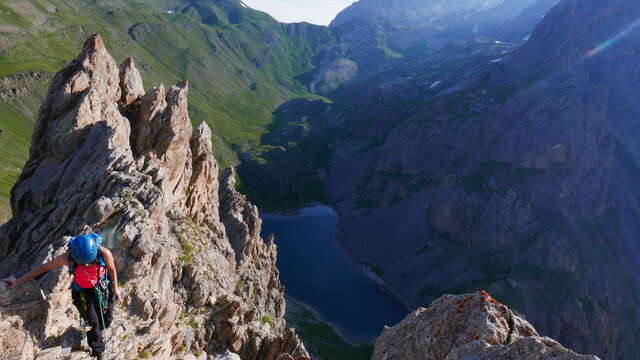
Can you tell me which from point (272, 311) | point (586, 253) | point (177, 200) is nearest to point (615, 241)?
point (586, 253)

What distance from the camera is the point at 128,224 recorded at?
31.1 metres

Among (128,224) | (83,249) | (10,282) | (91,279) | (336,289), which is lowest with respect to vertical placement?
(336,289)

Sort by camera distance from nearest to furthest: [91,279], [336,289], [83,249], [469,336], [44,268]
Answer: [83,249] → [44,268] → [91,279] → [469,336] → [336,289]

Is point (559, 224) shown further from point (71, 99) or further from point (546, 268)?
point (71, 99)

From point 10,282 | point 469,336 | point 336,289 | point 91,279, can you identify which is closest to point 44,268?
point 91,279

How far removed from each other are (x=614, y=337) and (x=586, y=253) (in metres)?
32.0

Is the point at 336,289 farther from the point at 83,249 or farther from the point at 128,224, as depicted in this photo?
the point at 83,249

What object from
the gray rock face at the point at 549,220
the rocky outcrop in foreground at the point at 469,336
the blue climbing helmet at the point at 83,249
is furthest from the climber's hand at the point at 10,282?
the gray rock face at the point at 549,220

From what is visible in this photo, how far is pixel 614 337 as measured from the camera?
429 feet

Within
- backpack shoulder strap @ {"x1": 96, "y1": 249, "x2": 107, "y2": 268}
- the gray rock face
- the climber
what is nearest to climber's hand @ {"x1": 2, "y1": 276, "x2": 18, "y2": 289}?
the climber

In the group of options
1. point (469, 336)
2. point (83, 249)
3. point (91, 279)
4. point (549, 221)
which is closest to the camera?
point (83, 249)

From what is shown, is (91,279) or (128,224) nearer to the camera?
(91,279)

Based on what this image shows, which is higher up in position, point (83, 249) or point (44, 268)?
point (83, 249)

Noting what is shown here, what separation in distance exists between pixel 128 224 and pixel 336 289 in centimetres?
13169
